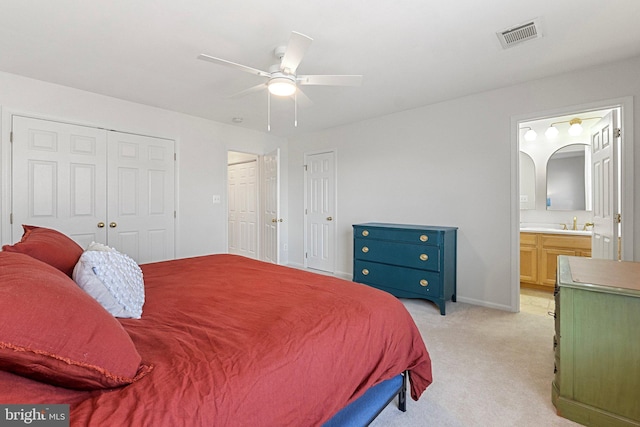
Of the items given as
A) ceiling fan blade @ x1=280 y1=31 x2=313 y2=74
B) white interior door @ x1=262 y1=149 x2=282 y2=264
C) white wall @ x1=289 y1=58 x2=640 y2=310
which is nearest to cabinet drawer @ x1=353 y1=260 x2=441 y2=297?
white wall @ x1=289 y1=58 x2=640 y2=310

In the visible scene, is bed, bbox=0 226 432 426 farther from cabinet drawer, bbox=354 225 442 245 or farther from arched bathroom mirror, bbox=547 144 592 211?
arched bathroom mirror, bbox=547 144 592 211

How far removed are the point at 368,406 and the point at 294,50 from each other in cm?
204

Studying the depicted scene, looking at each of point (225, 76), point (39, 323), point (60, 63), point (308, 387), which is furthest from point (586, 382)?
point (60, 63)

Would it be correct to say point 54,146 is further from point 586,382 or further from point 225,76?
point 586,382

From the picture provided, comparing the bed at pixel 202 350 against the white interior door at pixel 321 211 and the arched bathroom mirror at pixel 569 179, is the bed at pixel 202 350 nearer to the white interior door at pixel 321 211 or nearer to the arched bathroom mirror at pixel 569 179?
the white interior door at pixel 321 211

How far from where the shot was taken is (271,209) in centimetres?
482

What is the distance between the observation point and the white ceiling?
1.92m

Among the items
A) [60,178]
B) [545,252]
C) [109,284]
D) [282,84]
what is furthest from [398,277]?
[60,178]

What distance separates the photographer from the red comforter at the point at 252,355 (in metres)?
0.76

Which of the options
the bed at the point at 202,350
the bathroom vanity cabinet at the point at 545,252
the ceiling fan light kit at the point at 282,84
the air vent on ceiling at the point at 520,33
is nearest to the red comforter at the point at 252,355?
the bed at the point at 202,350

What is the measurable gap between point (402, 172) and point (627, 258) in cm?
231

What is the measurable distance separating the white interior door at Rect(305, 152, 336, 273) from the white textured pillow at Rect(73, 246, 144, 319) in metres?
3.60

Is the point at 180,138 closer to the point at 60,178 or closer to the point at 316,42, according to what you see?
the point at 60,178

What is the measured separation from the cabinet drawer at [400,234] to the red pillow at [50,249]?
2857mm
